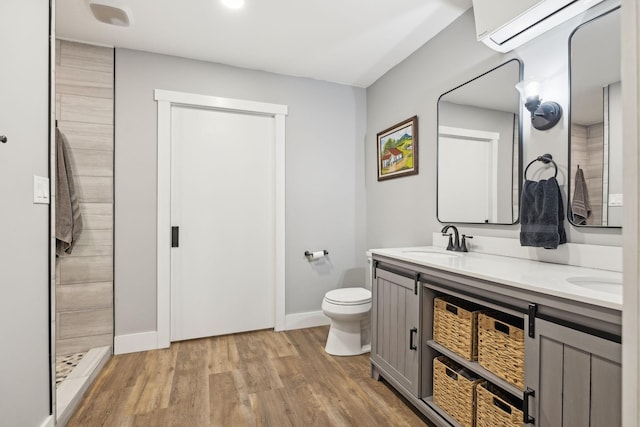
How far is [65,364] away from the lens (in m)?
2.17

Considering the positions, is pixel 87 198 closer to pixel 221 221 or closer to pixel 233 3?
pixel 221 221

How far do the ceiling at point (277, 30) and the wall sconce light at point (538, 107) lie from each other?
722 millimetres

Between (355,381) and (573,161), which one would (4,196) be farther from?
(573,161)

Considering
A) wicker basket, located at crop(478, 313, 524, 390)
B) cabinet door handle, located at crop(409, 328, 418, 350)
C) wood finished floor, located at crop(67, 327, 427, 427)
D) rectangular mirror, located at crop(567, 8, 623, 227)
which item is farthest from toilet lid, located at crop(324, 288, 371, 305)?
rectangular mirror, located at crop(567, 8, 623, 227)

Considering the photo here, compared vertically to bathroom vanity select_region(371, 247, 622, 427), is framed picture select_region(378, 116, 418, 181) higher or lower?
higher

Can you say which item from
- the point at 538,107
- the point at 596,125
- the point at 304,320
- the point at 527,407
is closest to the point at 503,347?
the point at 527,407

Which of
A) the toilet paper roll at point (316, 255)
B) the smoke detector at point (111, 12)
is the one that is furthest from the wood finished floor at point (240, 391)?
the smoke detector at point (111, 12)

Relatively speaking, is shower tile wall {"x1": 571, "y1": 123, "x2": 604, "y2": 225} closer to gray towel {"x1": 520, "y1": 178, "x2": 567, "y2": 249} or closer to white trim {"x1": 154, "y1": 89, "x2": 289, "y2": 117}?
gray towel {"x1": 520, "y1": 178, "x2": 567, "y2": 249}

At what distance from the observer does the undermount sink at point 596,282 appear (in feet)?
3.92

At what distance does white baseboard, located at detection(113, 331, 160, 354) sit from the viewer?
97.5 inches

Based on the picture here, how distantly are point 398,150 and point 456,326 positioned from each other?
1619mm

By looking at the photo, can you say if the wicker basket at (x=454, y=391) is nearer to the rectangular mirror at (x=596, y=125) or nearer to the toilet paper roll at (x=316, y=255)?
the rectangular mirror at (x=596, y=125)

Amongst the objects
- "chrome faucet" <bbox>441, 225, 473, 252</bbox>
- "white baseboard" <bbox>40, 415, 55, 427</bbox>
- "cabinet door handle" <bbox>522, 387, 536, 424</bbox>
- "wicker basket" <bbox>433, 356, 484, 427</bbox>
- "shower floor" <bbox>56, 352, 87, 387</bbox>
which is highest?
"chrome faucet" <bbox>441, 225, 473, 252</bbox>

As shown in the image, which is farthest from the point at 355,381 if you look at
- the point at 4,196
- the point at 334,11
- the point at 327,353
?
the point at 334,11
